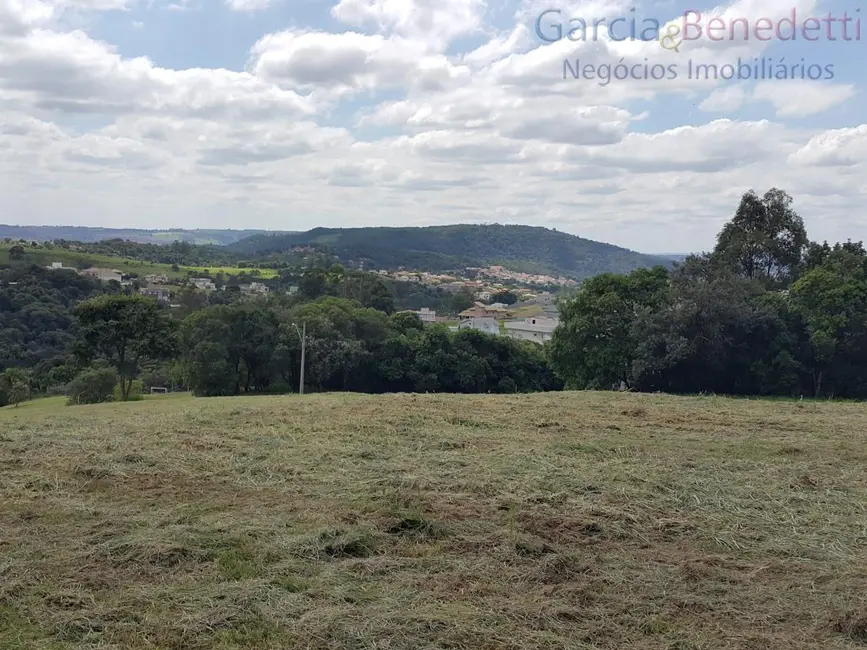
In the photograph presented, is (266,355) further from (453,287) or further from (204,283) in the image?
(453,287)

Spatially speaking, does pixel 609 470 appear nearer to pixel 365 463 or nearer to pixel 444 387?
pixel 365 463

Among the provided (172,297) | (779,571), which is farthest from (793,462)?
(172,297)

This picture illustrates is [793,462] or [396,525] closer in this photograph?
[396,525]

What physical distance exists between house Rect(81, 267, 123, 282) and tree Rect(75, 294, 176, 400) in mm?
→ 27861

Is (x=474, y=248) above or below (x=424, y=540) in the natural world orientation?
above

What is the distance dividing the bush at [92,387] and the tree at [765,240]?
22.8m

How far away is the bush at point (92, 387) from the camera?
926 inches

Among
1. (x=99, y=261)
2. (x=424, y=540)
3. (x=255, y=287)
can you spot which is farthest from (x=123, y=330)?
(x=99, y=261)

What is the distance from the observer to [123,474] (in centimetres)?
762

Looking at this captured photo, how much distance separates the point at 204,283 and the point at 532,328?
92.5 feet

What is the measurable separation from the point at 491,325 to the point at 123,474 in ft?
169

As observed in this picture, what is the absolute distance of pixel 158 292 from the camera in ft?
175

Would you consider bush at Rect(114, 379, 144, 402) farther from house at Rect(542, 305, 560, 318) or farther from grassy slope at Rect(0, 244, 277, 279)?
house at Rect(542, 305, 560, 318)

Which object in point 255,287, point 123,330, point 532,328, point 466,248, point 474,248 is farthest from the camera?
point 474,248
